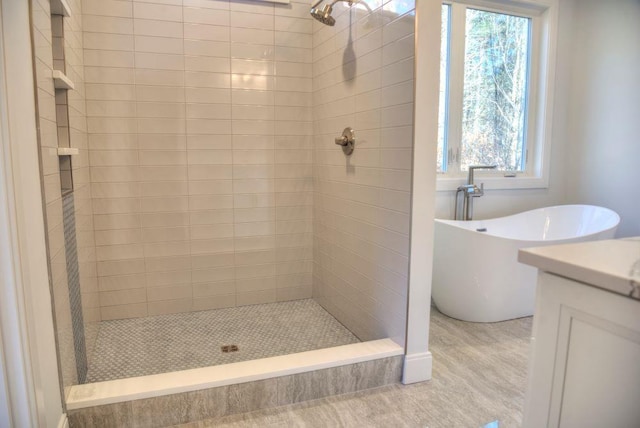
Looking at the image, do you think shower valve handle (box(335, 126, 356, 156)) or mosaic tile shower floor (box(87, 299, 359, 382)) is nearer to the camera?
mosaic tile shower floor (box(87, 299, 359, 382))

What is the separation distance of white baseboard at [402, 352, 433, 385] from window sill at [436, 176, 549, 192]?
4.84 ft

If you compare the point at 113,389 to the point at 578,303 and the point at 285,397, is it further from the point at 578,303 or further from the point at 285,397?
the point at 578,303

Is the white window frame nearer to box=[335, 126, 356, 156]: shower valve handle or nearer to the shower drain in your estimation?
box=[335, 126, 356, 156]: shower valve handle

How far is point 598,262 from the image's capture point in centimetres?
79

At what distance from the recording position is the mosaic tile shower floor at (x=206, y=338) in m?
2.16

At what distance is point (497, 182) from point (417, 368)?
1.90 meters

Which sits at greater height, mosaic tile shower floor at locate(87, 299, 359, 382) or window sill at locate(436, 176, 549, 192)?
window sill at locate(436, 176, 549, 192)

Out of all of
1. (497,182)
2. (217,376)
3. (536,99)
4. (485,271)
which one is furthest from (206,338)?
(536,99)

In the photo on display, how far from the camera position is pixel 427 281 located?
1.97 meters

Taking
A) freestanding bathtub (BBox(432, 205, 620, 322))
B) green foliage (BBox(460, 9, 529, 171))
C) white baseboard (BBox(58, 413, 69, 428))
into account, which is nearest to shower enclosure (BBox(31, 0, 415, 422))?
white baseboard (BBox(58, 413, 69, 428))

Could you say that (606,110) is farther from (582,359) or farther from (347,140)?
(582,359)

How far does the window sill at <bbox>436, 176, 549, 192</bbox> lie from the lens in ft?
10.4

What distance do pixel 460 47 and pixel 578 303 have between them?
2.77m

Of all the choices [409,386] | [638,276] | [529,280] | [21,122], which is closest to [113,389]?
[21,122]
